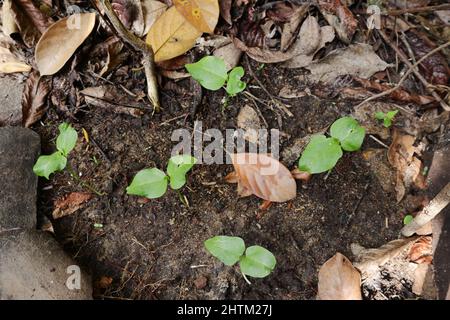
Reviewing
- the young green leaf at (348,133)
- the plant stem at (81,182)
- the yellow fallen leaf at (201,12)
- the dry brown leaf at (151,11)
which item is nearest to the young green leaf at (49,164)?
the plant stem at (81,182)

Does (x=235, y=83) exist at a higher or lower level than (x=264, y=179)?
higher

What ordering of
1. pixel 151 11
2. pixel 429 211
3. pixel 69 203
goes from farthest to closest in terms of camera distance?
pixel 151 11 < pixel 69 203 < pixel 429 211

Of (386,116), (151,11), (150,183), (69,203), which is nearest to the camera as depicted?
(150,183)

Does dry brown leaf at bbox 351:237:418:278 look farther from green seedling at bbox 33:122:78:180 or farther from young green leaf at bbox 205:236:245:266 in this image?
green seedling at bbox 33:122:78:180

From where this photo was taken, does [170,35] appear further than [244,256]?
Yes

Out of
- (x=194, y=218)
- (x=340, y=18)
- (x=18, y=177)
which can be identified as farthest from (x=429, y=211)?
(x=18, y=177)

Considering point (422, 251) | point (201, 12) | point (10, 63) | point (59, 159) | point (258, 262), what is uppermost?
point (201, 12)

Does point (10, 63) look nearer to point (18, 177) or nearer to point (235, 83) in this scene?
point (18, 177)
